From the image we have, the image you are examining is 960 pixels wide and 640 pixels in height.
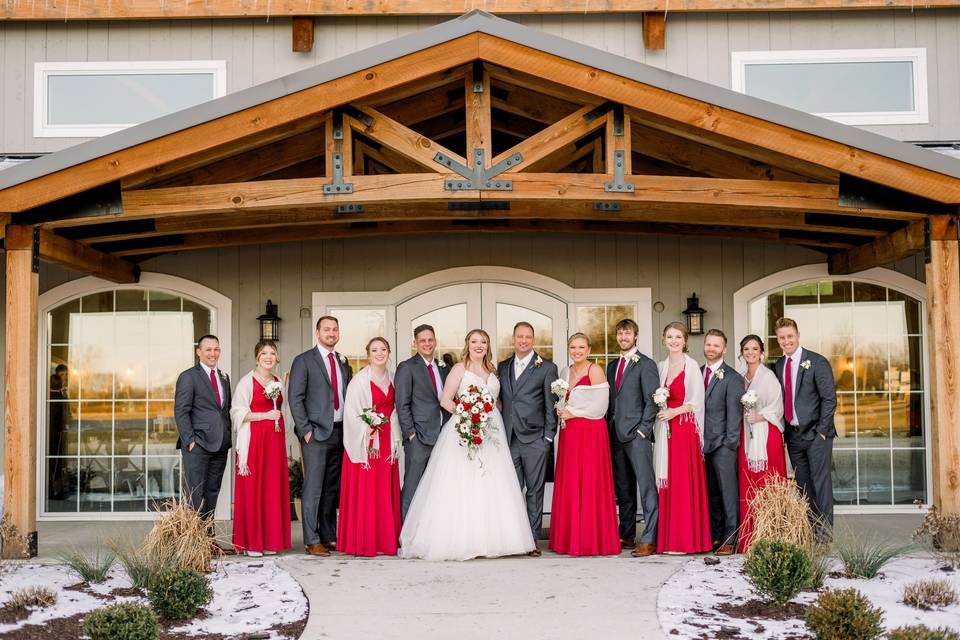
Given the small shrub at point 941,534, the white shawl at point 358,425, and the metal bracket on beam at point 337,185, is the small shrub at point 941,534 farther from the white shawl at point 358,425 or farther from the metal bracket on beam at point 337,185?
the metal bracket on beam at point 337,185

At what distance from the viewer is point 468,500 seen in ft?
21.9

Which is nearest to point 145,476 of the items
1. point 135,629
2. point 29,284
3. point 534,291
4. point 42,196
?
point 29,284

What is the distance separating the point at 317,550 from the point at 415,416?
3.97 feet

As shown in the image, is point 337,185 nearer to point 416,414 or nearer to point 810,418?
point 416,414

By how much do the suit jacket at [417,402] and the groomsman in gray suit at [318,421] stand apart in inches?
18.3

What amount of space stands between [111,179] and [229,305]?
9.17 feet

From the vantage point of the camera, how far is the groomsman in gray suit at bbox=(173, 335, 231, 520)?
6887 millimetres

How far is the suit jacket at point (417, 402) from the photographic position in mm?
6977

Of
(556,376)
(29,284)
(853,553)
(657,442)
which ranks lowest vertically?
(853,553)

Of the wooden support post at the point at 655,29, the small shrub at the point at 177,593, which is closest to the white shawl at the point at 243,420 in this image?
the small shrub at the point at 177,593

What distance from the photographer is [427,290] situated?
355 inches

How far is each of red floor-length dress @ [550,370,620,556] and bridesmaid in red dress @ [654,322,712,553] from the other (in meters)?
0.39

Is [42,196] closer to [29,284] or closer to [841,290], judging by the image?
[29,284]

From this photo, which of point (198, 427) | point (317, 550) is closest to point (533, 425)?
point (317, 550)
